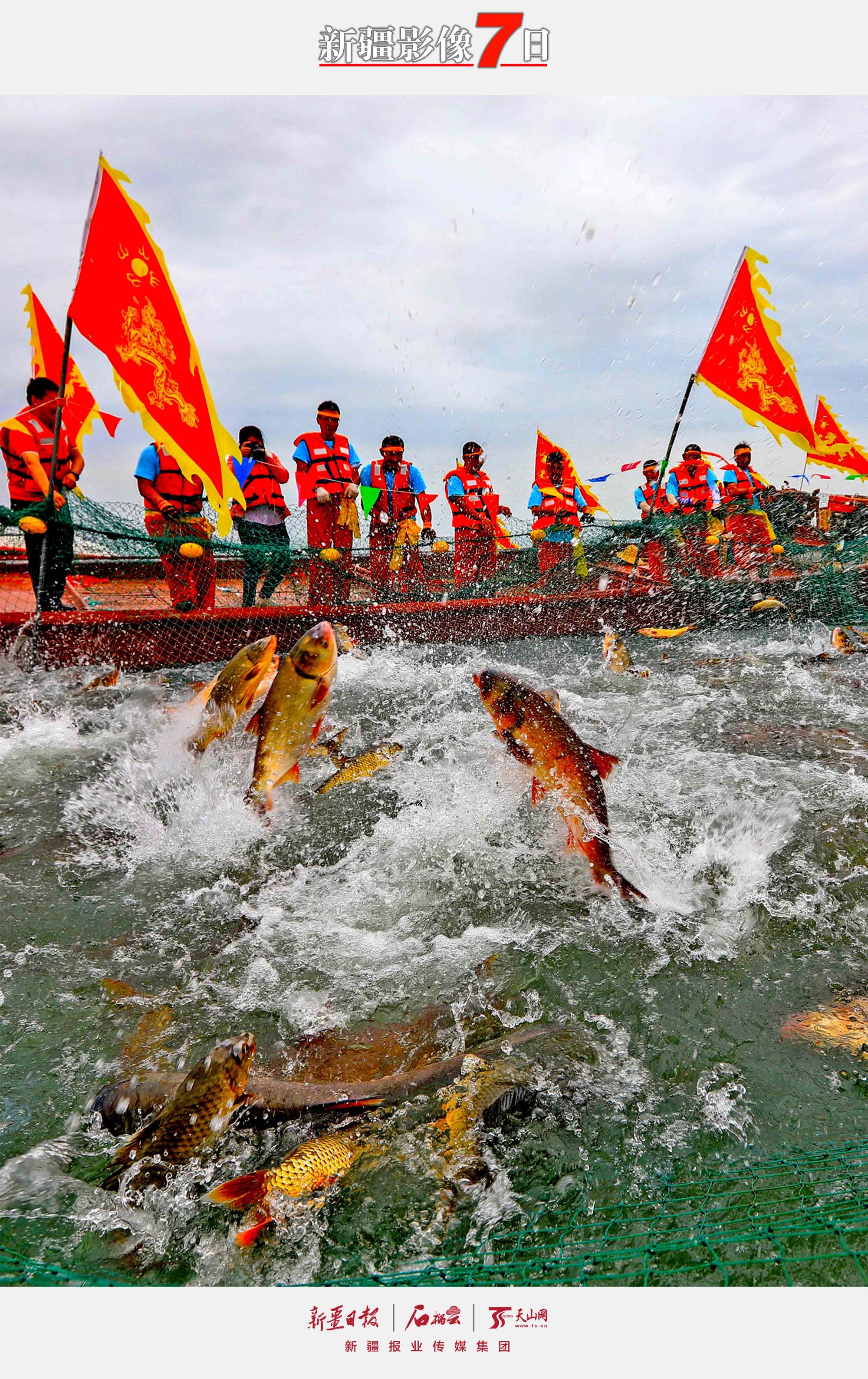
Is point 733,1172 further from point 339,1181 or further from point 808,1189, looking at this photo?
point 339,1181

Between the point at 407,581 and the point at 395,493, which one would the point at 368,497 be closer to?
the point at 395,493

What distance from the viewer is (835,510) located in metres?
16.8

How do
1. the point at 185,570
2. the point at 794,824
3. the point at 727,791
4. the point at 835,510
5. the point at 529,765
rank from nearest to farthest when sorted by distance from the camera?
the point at 529,765 < the point at 794,824 < the point at 727,791 < the point at 185,570 < the point at 835,510

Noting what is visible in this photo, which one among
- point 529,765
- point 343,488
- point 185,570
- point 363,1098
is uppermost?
point 343,488

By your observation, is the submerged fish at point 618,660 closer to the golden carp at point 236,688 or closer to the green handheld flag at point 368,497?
the green handheld flag at point 368,497

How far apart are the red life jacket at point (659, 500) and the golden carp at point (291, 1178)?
38.6 feet

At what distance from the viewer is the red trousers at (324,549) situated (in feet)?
29.6

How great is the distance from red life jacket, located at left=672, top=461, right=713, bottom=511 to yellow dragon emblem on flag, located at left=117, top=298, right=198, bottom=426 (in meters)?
11.4

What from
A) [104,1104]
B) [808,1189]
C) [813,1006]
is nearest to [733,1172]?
[808,1189]

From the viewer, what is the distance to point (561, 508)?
40.4 ft

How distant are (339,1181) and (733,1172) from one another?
1274mm

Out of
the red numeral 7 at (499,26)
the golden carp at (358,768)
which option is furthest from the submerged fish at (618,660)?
the red numeral 7 at (499,26)

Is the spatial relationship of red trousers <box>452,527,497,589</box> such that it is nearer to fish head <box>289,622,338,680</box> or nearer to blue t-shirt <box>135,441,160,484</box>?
blue t-shirt <box>135,441,160,484</box>

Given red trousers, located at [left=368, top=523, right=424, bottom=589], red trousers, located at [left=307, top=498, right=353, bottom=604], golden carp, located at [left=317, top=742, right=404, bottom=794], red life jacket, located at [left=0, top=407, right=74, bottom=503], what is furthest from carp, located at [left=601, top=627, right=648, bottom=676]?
red life jacket, located at [left=0, top=407, right=74, bottom=503]
